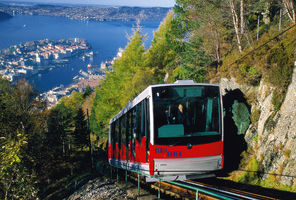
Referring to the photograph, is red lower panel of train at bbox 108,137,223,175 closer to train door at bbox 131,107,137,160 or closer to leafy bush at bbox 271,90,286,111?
train door at bbox 131,107,137,160

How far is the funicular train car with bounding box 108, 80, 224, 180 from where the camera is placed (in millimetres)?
7289

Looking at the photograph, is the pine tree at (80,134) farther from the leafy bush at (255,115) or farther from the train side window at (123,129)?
the leafy bush at (255,115)

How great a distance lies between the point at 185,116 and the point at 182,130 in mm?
425

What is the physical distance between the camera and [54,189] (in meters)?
18.1

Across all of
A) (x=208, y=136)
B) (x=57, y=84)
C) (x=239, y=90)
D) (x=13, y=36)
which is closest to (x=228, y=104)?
(x=239, y=90)

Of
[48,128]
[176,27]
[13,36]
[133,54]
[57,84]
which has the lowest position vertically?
[48,128]

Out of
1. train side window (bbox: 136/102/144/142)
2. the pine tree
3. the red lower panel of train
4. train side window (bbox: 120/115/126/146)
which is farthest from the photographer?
the pine tree

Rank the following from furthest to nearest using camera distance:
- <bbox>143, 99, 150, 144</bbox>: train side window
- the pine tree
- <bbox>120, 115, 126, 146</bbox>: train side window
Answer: the pine tree → <bbox>120, 115, 126, 146</bbox>: train side window → <bbox>143, 99, 150, 144</bbox>: train side window

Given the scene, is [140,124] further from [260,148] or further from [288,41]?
[288,41]

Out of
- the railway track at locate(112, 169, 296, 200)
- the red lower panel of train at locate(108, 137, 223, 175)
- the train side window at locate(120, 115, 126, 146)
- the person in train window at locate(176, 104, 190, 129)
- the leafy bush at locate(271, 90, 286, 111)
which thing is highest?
the leafy bush at locate(271, 90, 286, 111)

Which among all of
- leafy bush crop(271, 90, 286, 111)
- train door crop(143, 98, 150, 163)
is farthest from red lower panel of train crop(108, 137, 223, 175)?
leafy bush crop(271, 90, 286, 111)

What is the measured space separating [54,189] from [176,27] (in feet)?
56.4

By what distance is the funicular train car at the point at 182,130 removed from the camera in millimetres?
7289

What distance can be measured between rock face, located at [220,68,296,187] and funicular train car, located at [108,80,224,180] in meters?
2.57
